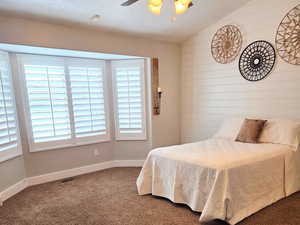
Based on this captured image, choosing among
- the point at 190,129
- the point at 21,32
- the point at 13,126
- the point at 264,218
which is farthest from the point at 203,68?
the point at 13,126

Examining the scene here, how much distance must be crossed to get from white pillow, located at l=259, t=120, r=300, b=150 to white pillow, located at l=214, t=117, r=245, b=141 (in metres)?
0.38

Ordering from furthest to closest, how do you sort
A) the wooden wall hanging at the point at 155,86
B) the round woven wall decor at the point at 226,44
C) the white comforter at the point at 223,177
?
the wooden wall hanging at the point at 155,86
the round woven wall decor at the point at 226,44
the white comforter at the point at 223,177

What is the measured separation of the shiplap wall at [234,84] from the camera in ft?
10.4

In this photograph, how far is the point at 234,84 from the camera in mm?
3764

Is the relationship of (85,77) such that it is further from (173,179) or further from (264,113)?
(264,113)

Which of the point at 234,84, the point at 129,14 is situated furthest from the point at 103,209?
the point at 234,84

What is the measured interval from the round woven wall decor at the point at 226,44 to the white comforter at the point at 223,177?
1641 millimetres

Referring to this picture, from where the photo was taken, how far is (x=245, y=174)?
90.9 inches

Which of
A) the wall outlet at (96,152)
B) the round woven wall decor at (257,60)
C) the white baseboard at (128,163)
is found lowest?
the white baseboard at (128,163)

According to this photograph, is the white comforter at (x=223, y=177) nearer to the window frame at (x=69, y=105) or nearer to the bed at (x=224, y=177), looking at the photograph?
the bed at (x=224, y=177)

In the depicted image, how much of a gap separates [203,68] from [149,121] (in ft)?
4.92

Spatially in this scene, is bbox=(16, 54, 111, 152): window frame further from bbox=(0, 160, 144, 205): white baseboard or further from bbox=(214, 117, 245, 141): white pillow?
bbox=(214, 117, 245, 141): white pillow

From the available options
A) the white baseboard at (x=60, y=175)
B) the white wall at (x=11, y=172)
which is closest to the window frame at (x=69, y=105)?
the white wall at (x=11, y=172)

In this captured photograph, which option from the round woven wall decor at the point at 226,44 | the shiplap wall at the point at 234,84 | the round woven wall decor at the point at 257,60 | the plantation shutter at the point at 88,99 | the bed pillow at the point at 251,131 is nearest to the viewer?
the bed pillow at the point at 251,131
